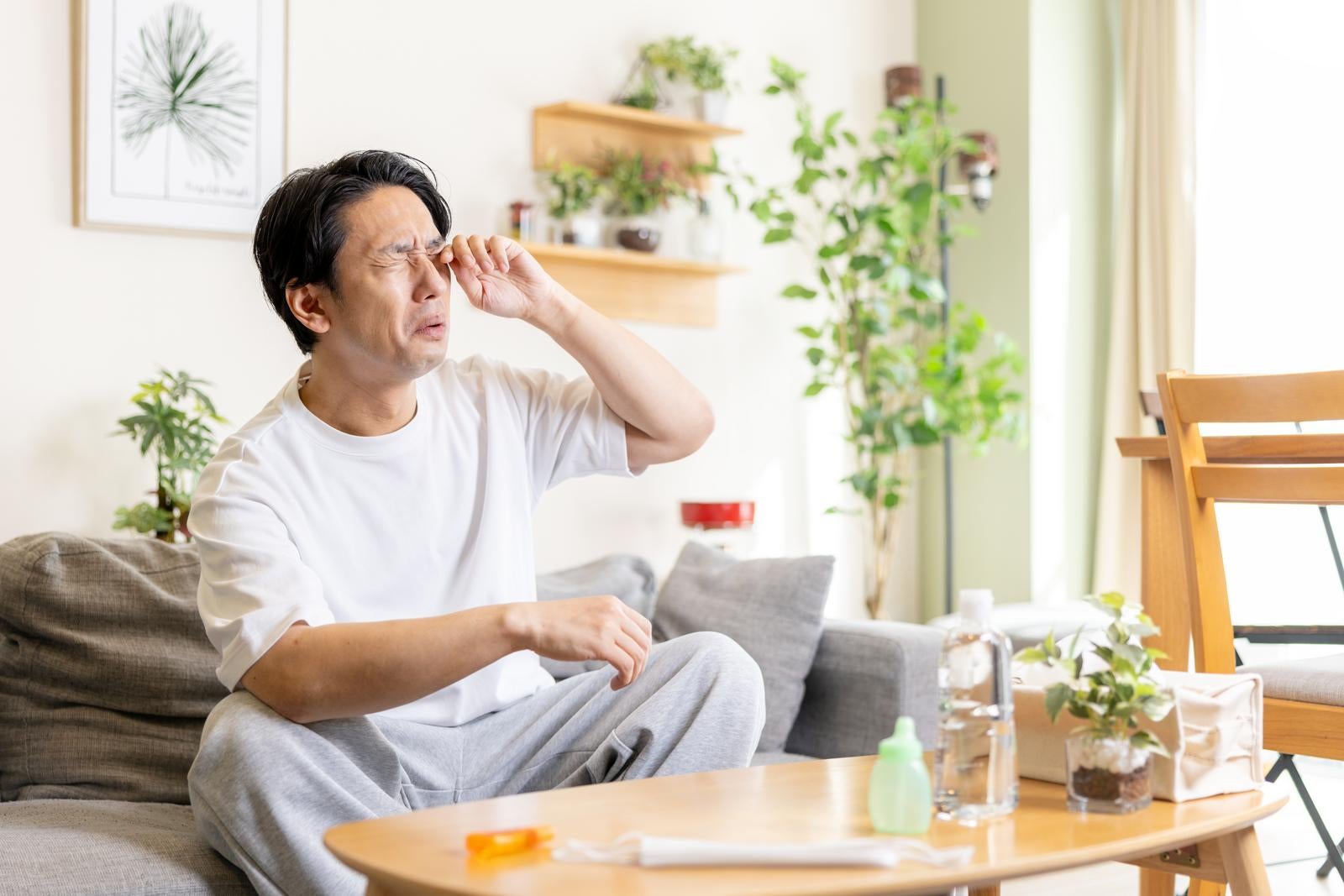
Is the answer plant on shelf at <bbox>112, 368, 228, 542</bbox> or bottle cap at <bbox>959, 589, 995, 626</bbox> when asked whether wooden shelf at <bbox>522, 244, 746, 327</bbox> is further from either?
bottle cap at <bbox>959, 589, 995, 626</bbox>

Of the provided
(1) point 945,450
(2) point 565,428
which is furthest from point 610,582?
(1) point 945,450

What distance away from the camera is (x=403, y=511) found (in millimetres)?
1931

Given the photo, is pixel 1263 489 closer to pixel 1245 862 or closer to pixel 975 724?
pixel 1245 862

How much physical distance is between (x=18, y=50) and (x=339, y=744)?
2187mm

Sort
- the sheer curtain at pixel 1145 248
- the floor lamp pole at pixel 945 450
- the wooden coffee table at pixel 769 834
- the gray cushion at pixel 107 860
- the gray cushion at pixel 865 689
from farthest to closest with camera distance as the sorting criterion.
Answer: the floor lamp pole at pixel 945 450
the sheer curtain at pixel 1145 248
the gray cushion at pixel 865 689
the gray cushion at pixel 107 860
the wooden coffee table at pixel 769 834

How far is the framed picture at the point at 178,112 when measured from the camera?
125 inches

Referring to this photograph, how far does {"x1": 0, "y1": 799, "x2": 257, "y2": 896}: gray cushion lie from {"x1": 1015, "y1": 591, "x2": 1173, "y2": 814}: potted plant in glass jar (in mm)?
→ 1089

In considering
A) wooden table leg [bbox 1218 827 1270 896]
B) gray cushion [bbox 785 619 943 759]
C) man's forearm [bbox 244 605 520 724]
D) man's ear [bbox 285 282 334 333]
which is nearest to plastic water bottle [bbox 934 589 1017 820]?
wooden table leg [bbox 1218 827 1270 896]

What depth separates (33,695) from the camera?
89.0 inches

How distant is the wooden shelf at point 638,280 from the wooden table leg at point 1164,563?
1920 millimetres

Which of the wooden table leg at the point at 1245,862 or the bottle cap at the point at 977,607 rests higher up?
the bottle cap at the point at 977,607

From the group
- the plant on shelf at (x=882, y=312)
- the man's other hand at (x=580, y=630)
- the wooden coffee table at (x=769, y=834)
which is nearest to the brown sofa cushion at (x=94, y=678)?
the man's other hand at (x=580, y=630)

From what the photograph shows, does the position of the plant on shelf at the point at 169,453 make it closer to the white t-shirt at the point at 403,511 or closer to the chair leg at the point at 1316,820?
the white t-shirt at the point at 403,511

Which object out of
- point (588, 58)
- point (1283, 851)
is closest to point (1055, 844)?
point (1283, 851)
